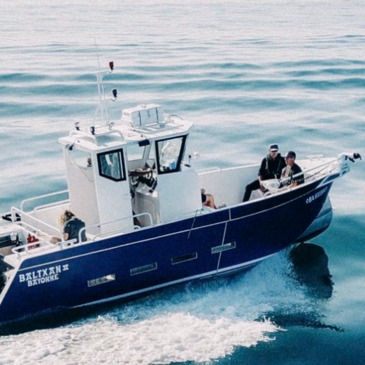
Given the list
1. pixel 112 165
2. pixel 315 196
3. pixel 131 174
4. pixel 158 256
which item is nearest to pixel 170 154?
pixel 131 174

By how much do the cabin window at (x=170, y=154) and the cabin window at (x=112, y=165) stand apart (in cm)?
82

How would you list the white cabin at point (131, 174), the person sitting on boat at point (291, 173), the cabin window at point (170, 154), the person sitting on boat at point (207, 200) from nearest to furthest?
1. the white cabin at point (131, 174)
2. the cabin window at point (170, 154)
3. the person sitting on boat at point (207, 200)
4. the person sitting on boat at point (291, 173)

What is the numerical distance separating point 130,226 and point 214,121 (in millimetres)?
16848

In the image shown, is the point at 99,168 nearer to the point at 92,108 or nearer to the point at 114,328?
the point at 114,328

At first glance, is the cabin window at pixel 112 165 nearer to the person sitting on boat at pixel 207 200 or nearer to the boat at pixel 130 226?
the boat at pixel 130 226

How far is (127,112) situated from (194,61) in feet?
97.5

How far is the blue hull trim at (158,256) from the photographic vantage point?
14695 mm

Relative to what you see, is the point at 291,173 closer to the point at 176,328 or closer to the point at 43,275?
the point at 176,328

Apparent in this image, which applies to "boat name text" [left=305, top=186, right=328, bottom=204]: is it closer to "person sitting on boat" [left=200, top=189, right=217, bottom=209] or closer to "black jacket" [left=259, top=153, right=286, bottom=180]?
"black jacket" [left=259, top=153, right=286, bottom=180]

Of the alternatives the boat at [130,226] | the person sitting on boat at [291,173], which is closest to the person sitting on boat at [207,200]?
the boat at [130,226]

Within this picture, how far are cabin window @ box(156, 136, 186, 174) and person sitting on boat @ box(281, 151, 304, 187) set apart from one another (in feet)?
9.13

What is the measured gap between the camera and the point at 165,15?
67.6 metres

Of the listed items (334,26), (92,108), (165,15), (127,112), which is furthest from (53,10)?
(127,112)

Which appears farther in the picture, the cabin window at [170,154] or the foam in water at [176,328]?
the cabin window at [170,154]
